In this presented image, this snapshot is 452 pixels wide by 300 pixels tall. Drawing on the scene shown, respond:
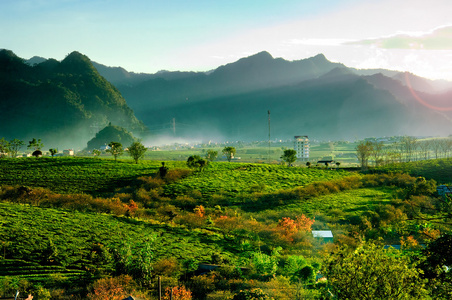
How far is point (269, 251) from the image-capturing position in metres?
44.4

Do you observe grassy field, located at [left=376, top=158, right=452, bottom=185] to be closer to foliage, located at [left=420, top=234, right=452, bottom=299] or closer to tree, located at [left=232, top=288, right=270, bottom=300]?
tree, located at [left=232, top=288, right=270, bottom=300]

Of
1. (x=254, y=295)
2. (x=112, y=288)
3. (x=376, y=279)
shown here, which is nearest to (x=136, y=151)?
(x=112, y=288)

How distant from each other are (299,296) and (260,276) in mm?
6915

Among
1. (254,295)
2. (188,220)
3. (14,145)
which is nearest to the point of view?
(254,295)

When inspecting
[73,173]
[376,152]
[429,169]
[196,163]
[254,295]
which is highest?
[376,152]

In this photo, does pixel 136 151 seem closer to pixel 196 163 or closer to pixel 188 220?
pixel 196 163

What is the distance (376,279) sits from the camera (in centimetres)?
1828

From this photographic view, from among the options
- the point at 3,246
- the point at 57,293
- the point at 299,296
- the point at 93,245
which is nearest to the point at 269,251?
the point at 299,296

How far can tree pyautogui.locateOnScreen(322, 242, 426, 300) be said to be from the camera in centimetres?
1792

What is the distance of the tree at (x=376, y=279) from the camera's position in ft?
58.8

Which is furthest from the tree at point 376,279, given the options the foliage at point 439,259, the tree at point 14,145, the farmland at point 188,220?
the tree at point 14,145

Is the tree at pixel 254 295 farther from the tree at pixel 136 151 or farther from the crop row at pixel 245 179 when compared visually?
the tree at pixel 136 151

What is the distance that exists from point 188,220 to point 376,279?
39.5 m

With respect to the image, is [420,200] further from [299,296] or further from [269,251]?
[299,296]
